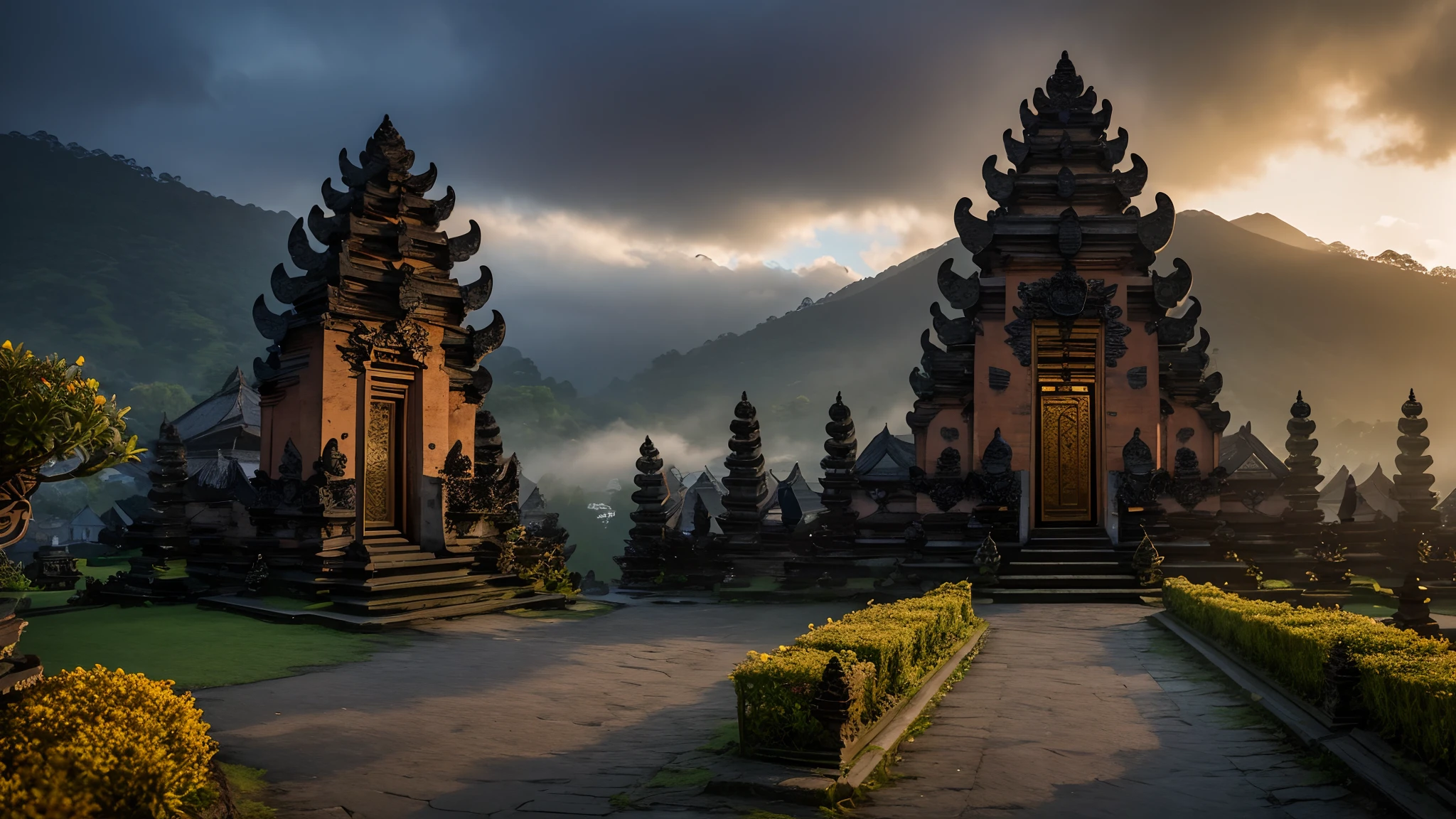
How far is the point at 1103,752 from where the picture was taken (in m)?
7.11

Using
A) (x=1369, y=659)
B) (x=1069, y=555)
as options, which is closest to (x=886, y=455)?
(x=1069, y=555)

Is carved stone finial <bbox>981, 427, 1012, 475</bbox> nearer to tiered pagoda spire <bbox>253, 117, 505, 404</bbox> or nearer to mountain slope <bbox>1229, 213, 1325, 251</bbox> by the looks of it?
tiered pagoda spire <bbox>253, 117, 505, 404</bbox>

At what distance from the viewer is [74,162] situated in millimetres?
167625

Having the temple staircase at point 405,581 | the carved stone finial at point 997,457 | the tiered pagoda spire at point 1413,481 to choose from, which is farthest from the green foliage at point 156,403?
the tiered pagoda spire at point 1413,481

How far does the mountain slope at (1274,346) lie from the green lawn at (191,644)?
139 metres

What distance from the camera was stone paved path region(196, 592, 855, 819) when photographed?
591 centimetres

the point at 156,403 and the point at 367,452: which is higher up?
the point at 156,403

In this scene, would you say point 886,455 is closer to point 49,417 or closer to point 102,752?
point 49,417

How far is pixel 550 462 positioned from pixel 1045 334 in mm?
109795

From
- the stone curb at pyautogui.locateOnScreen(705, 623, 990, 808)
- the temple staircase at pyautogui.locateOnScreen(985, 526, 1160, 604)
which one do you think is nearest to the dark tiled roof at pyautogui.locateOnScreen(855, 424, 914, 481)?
the temple staircase at pyautogui.locateOnScreen(985, 526, 1160, 604)

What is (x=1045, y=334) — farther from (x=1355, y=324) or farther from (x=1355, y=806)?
(x=1355, y=324)

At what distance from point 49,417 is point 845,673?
4.98 meters

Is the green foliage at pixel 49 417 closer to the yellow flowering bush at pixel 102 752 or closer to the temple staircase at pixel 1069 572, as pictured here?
the yellow flowering bush at pixel 102 752

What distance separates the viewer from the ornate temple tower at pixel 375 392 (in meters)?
16.4
